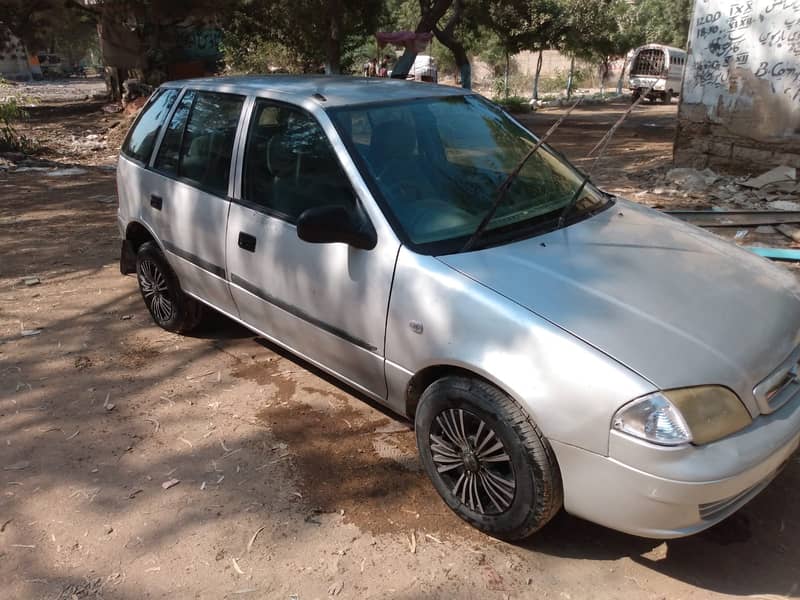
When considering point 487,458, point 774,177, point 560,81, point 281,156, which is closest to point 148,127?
point 281,156

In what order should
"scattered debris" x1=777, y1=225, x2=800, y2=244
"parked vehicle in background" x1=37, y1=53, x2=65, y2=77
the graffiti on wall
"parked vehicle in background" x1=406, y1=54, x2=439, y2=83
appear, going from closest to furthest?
1. "scattered debris" x1=777, y1=225, x2=800, y2=244
2. the graffiti on wall
3. "parked vehicle in background" x1=406, y1=54, x2=439, y2=83
4. "parked vehicle in background" x1=37, y1=53, x2=65, y2=77

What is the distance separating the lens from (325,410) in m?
3.77

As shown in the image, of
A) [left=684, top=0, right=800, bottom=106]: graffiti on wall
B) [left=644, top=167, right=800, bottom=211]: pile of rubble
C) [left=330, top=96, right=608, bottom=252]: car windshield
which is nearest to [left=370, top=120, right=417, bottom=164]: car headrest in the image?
[left=330, top=96, right=608, bottom=252]: car windshield

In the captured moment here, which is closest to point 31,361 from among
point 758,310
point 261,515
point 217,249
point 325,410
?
point 217,249

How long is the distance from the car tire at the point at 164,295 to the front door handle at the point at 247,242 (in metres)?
1.02

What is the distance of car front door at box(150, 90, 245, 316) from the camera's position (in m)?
3.83

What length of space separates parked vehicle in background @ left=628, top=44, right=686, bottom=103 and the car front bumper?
2660 centimetres

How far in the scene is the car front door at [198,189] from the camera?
3.83 m

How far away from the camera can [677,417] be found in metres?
2.21

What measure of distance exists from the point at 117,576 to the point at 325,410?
140cm

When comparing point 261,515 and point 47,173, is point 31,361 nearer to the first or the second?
point 261,515

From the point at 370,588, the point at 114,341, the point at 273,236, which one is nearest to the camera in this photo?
the point at 370,588

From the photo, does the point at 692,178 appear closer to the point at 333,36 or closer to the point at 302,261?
the point at 302,261

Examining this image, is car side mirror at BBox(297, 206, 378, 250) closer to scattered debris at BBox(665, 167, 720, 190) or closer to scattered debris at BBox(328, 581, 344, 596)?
scattered debris at BBox(328, 581, 344, 596)
